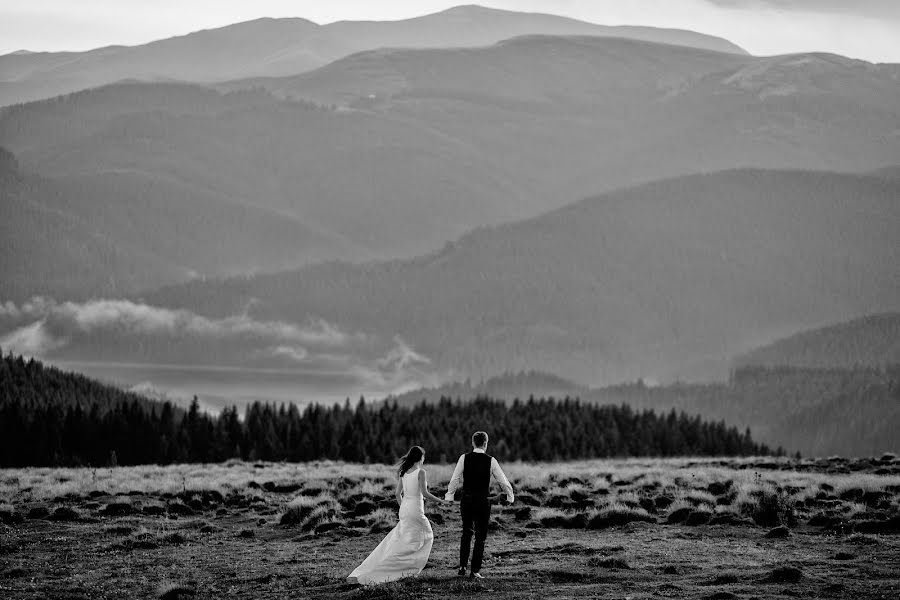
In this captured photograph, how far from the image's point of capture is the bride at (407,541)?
3644 centimetres

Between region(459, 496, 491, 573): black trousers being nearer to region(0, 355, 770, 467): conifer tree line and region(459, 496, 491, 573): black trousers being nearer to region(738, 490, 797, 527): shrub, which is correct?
region(738, 490, 797, 527): shrub

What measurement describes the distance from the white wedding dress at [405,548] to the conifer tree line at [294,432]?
9116cm

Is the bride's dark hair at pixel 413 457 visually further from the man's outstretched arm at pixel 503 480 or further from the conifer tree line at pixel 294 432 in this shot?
the conifer tree line at pixel 294 432

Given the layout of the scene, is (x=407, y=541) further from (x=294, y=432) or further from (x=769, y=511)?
(x=294, y=432)

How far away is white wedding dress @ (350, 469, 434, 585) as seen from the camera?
36406mm

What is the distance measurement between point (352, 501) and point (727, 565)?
19755mm

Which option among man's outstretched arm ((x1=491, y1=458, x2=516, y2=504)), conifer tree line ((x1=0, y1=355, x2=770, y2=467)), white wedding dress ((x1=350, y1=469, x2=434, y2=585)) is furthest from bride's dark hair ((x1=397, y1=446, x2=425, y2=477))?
conifer tree line ((x1=0, y1=355, x2=770, y2=467))

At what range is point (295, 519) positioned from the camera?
50.4 metres

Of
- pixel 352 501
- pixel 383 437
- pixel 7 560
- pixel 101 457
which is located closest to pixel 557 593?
pixel 7 560

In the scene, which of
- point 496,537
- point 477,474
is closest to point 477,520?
point 477,474

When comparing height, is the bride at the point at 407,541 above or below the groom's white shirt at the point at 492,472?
below

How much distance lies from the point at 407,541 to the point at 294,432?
12238 centimetres

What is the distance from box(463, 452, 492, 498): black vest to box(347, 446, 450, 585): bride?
82cm

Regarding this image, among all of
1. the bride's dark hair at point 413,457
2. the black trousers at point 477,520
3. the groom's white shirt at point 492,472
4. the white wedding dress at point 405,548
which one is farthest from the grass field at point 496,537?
the bride's dark hair at point 413,457
